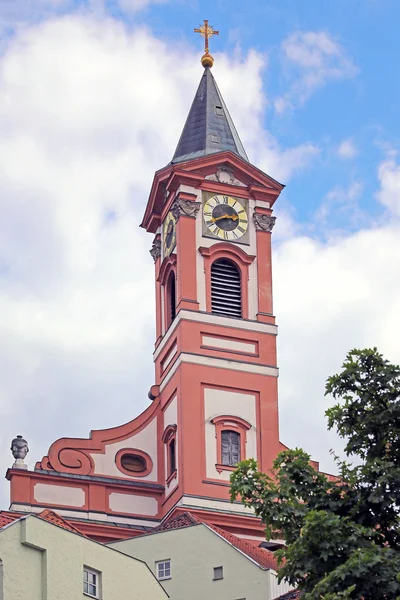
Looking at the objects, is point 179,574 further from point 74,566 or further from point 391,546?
point 391,546

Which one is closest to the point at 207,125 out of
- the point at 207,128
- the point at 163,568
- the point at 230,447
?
the point at 207,128

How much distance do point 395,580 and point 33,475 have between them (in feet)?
88.7


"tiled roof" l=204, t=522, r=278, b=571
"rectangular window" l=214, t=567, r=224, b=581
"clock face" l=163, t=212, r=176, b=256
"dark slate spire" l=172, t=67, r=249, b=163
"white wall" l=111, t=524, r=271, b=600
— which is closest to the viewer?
"white wall" l=111, t=524, r=271, b=600

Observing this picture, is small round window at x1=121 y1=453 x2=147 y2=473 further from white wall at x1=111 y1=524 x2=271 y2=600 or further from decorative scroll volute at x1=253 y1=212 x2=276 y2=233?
white wall at x1=111 y1=524 x2=271 y2=600

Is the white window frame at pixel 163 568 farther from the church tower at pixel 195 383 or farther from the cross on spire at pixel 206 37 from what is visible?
the cross on spire at pixel 206 37

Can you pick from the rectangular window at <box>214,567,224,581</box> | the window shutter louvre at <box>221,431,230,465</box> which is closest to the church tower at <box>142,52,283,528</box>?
the window shutter louvre at <box>221,431,230,465</box>

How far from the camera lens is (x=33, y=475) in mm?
54375

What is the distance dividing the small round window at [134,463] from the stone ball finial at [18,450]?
3.63 meters

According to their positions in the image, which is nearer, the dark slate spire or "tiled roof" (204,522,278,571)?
"tiled roof" (204,522,278,571)

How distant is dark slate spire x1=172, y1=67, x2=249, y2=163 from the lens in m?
61.2

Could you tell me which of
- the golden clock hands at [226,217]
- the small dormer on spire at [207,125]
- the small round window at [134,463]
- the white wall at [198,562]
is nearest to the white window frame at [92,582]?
the white wall at [198,562]

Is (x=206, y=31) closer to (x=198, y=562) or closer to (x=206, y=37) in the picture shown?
(x=206, y=37)

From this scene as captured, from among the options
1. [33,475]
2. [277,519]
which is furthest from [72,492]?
[277,519]

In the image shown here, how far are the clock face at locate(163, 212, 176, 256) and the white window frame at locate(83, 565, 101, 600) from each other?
25.6 m
